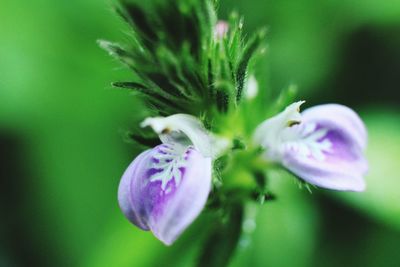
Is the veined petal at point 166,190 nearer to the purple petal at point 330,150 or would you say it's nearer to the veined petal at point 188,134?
the veined petal at point 188,134

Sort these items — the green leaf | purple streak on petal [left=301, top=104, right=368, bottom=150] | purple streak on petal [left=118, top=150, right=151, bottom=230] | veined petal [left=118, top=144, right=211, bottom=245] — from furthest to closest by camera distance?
the green leaf → purple streak on petal [left=301, top=104, right=368, bottom=150] → purple streak on petal [left=118, top=150, right=151, bottom=230] → veined petal [left=118, top=144, right=211, bottom=245]

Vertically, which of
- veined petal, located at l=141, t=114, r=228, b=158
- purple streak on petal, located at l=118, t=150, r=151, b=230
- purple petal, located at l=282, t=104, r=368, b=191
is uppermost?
purple petal, located at l=282, t=104, r=368, b=191

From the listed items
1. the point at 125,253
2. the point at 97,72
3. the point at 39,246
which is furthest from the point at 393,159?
the point at 39,246

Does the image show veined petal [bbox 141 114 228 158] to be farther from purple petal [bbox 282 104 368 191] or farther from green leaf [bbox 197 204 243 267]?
green leaf [bbox 197 204 243 267]

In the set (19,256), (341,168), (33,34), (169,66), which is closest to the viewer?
(169,66)

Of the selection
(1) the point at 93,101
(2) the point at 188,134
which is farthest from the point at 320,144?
(1) the point at 93,101

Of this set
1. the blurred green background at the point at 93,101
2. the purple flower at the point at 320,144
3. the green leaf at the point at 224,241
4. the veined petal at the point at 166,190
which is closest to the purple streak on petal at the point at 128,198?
the veined petal at the point at 166,190

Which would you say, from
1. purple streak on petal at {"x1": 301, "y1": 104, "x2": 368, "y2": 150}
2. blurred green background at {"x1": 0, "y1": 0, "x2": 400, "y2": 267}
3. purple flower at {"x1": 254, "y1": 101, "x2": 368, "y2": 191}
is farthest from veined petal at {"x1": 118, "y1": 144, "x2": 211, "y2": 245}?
blurred green background at {"x1": 0, "y1": 0, "x2": 400, "y2": 267}

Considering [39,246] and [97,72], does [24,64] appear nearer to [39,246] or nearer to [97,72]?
[97,72]
